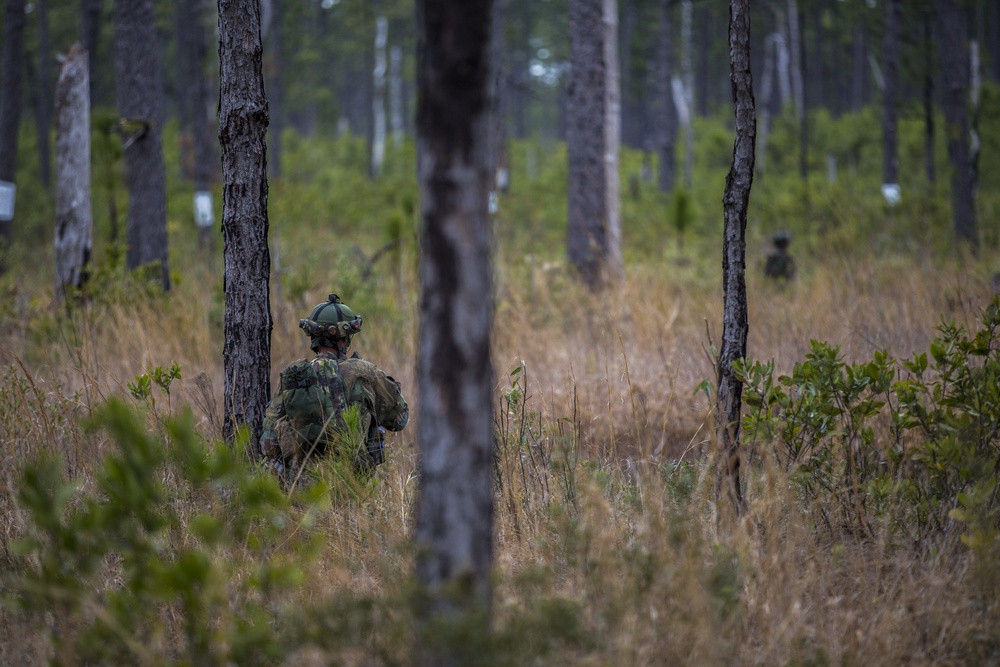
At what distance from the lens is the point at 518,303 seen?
6.52m

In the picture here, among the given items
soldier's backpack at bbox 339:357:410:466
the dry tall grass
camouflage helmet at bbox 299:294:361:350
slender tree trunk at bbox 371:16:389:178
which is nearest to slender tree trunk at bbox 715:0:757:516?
the dry tall grass

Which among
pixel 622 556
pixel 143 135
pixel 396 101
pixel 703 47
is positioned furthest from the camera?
pixel 396 101

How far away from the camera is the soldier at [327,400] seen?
3318 millimetres

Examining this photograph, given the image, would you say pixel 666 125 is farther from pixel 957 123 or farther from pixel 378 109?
pixel 957 123

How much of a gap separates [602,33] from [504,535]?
22.3ft

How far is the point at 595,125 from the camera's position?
28.8 feet

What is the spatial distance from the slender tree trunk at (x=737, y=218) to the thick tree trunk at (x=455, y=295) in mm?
1512

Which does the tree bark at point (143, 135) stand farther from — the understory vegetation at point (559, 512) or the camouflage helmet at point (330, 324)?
the camouflage helmet at point (330, 324)

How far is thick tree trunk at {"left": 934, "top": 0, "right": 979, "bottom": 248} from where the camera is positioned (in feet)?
33.9

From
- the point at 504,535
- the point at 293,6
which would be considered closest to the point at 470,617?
the point at 504,535

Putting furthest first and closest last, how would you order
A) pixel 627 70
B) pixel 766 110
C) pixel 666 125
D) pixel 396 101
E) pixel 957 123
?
pixel 396 101 < pixel 627 70 < pixel 766 110 < pixel 666 125 < pixel 957 123

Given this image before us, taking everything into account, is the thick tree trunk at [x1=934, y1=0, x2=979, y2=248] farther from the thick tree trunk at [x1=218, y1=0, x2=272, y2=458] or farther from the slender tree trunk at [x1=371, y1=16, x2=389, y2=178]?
the slender tree trunk at [x1=371, y1=16, x2=389, y2=178]

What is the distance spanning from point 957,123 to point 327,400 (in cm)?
1012

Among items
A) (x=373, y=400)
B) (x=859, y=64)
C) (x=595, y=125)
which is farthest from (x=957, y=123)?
(x=859, y=64)
